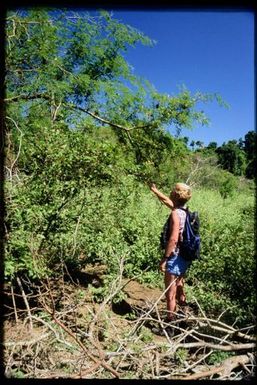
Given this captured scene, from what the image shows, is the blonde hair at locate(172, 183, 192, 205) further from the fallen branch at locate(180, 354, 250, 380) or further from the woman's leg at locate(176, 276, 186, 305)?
the fallen branch at locate(180, 354, 250, 380)

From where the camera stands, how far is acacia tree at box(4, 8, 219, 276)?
426 cm

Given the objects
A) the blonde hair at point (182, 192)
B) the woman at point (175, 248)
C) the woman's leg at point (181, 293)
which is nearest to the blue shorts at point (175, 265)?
the woman at point (175, 248)

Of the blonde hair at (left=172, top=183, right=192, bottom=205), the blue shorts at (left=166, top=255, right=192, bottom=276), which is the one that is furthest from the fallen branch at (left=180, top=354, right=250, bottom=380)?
the blonde hair at (left=172, top=183, right=192, bottom=205)

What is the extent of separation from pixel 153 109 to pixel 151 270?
2.53 metres

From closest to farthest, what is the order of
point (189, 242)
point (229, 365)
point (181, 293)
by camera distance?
point (229, 365)
point (189, 242)
point (181, 293)

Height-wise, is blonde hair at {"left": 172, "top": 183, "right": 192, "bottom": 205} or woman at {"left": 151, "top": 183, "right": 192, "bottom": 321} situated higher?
blonde hair at {"left": 172, "top": 183, "right": 192, "bottom": 205}

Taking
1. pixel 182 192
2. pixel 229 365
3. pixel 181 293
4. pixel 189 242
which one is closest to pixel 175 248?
pixel 189 242

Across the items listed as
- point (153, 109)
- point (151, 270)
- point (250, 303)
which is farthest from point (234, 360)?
point (153, 109)

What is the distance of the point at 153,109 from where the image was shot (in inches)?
249

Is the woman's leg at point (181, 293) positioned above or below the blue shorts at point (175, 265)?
below

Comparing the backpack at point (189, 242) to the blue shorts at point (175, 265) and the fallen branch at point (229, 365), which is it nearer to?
the blue shorts at point (175, 265)

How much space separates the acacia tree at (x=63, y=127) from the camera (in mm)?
4262

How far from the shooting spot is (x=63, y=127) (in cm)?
458

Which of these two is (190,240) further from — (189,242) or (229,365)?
(229,365)
